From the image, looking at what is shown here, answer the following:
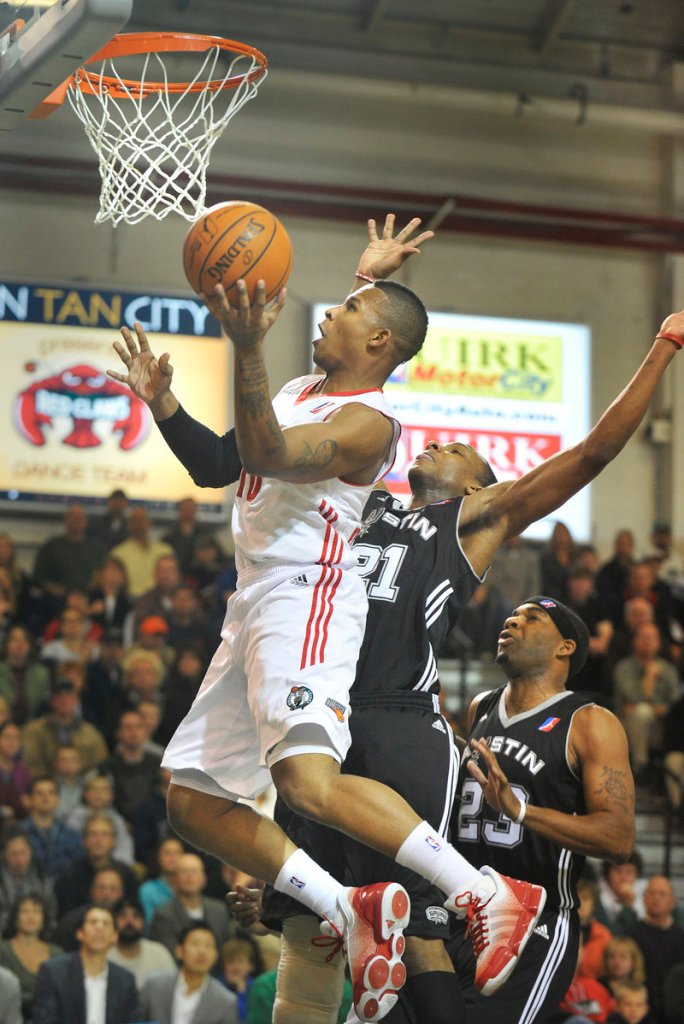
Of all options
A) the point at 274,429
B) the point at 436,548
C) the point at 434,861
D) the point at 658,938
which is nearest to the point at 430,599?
the point at 436,548

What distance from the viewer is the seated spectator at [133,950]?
8.27 meters

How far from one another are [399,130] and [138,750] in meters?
8.68

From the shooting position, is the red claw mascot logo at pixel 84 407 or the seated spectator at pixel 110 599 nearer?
the seated spectator at pixel 110 599

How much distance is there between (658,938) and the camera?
31.0 feet

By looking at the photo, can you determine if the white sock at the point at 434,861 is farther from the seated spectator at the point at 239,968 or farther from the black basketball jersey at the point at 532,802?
the seated spectator at the point at 239,968

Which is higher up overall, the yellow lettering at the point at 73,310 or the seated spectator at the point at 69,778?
the yellow lettering at the point at 73,310

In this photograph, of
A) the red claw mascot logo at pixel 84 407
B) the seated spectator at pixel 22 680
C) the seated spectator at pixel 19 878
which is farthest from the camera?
the red claw mascot logo at pixel 84 407

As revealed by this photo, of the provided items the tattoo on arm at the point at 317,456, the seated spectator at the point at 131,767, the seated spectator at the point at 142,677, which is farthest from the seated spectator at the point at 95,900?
the tattoo on arm at the point at 317,456

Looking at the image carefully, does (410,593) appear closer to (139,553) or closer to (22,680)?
(22,680)

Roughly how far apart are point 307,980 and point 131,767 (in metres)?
5.63

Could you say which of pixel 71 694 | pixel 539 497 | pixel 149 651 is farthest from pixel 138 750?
pixel 539 497

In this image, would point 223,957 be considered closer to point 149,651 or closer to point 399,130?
point 149,651

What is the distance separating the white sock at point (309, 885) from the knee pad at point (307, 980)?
52 cm

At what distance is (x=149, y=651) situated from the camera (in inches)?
460
